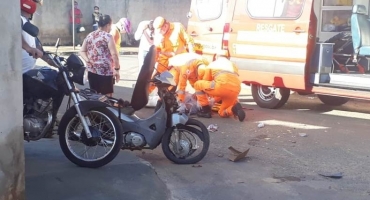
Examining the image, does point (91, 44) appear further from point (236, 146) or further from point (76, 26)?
point (76, 26)

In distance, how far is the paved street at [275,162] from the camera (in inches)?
209

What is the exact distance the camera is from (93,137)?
5551 mm

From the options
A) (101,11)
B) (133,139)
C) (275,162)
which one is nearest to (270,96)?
(275,162)

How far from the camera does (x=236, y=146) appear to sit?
706cm

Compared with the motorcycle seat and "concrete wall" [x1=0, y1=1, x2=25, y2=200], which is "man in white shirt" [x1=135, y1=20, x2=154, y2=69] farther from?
"concrete wall" [x1=0, y1=1, x2=25, y2=200]

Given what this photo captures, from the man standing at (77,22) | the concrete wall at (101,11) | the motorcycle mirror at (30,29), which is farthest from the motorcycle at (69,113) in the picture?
the man standing at (77,22)

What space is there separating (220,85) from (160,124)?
2.69 metres

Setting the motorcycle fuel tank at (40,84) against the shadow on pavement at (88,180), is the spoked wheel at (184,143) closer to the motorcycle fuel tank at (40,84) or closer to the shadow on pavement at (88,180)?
the shadow on pavement at (88,180)

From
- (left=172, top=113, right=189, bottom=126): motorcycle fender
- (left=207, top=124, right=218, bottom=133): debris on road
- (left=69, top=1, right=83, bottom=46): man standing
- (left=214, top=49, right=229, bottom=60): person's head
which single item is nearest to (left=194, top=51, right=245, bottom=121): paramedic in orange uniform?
(left=207, top=124, right=218, bottom=133): debris on road

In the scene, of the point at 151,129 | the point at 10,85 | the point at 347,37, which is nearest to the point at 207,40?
the point at 347,37

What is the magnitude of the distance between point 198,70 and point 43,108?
366cm

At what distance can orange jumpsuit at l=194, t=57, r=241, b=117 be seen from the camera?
8.54 metres

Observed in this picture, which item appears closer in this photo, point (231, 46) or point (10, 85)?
point (10, 85)

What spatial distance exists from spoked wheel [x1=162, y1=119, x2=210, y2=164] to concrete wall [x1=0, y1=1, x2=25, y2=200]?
2.11 m
